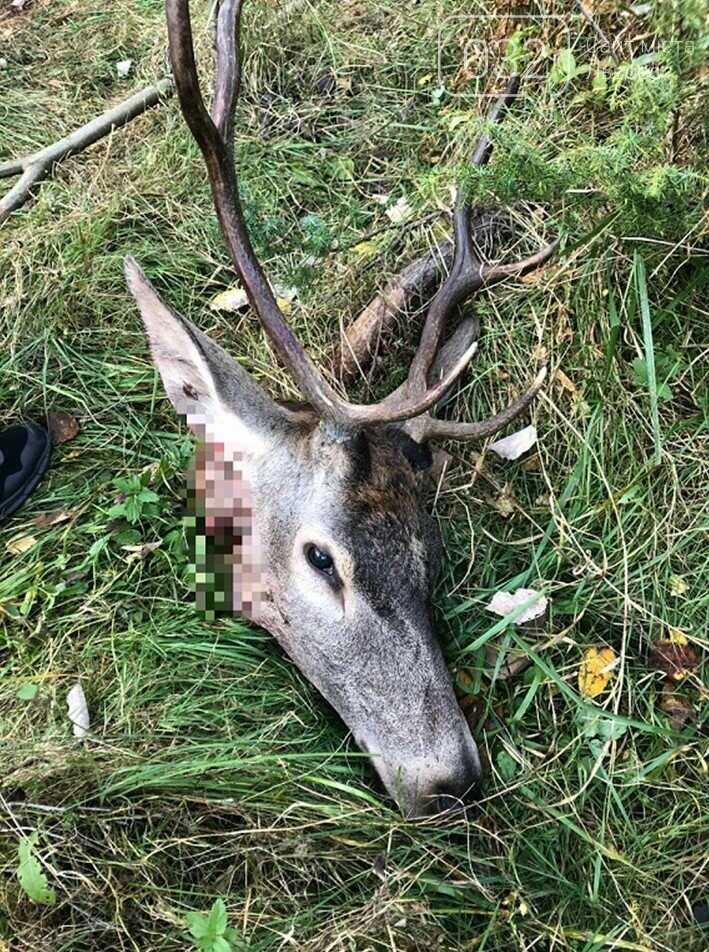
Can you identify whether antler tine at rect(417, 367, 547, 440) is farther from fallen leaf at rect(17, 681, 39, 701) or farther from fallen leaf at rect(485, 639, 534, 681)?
fallen leaf at rect(17, 681, 39, 701)

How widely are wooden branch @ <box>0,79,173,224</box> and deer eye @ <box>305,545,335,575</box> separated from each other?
3253 mm

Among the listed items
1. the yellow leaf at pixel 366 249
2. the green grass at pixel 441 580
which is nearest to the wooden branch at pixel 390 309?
the green grass at pixel 441 580

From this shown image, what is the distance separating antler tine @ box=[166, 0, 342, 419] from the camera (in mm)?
2930

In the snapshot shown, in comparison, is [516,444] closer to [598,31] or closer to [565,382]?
[565,382]

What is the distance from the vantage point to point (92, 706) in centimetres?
346

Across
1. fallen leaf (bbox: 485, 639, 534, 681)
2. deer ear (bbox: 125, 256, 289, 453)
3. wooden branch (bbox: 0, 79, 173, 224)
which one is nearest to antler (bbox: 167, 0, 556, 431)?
deer ear (bbox: 125, 256, 289, 453)

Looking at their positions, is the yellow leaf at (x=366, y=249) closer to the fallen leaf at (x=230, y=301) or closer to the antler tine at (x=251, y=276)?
the fallen leaf at (x=230, y=301)

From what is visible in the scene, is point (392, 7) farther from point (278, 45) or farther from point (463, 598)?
point (463, 598)

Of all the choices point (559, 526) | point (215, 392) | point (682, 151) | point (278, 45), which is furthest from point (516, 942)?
point (278, 45)

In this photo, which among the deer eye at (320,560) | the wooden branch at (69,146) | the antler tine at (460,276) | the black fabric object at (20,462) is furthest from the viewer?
the wooden branch at (69,146)

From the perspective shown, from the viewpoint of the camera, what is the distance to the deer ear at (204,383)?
3137mm

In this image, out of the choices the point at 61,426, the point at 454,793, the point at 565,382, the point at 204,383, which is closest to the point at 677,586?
the point at 565,382

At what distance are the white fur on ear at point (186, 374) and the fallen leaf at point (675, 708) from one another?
5.55 feet

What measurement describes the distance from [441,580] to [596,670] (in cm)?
67
